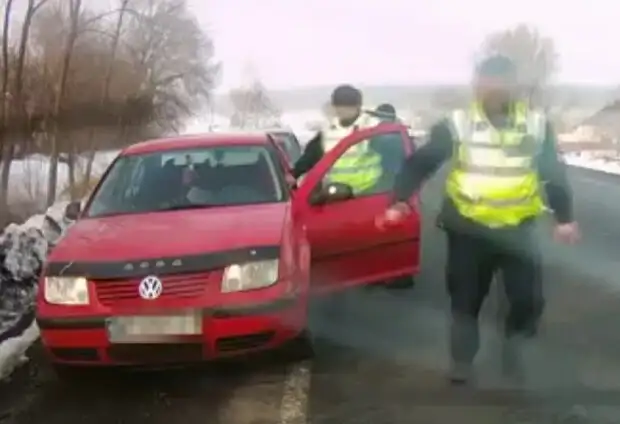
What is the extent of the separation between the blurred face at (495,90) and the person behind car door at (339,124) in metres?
2.60

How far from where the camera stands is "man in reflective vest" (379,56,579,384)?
4887 millimetres

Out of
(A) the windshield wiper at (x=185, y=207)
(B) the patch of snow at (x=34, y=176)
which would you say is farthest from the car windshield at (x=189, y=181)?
(B) the patch of snow at (x=34, y=176)

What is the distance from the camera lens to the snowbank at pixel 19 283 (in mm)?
6393

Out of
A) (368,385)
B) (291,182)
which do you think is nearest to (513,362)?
(368,385)

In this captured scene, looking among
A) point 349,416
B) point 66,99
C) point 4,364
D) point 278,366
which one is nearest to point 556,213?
point 349,416

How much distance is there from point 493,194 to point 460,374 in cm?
99

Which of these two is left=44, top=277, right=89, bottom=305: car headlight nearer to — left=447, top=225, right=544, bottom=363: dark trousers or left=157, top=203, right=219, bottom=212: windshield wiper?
left=157, top=203, right=219, bottom=212: windshield wiper

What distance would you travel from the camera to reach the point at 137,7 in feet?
53.2

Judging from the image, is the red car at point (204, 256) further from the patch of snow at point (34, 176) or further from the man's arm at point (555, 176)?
the patch of snow at point (34, 176)

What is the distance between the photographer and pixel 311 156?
7.86m

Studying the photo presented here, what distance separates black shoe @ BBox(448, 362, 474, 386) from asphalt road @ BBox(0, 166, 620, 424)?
0.06 m

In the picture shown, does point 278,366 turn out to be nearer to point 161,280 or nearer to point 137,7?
point 161,280

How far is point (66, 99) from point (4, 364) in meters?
18.2

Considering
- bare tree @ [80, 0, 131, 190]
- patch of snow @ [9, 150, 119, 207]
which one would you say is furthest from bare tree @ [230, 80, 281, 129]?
patch of snow @ [9, 150, 119, 207]
